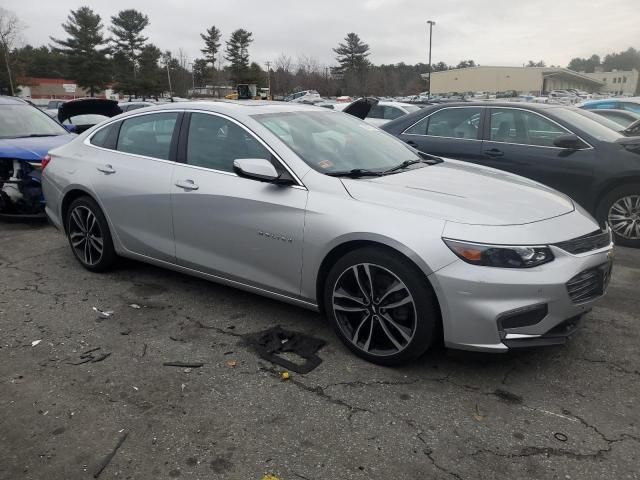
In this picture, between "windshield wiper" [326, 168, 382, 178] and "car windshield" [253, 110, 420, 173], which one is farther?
"car windshield" [253, 110, 420, 173]

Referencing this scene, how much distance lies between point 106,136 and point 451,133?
4.06 m

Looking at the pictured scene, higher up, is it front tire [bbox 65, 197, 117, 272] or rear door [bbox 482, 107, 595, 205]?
rear door [bbox 482, 107, 595, 205]

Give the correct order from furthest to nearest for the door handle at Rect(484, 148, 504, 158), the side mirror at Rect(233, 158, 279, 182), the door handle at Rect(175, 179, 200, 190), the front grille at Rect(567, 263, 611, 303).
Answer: the door handle at Rect(484, 148, 504, 158), the door handle at Rect(175, 179, 200, 190), the side mirror at Rect(233, 158, 279, 182), the front grille at Rect(567, 263, 611, 303)

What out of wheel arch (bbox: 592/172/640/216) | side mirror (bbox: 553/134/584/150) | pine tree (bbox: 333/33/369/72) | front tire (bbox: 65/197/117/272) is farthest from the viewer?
pine tree (bbox: 333/33/369/72)

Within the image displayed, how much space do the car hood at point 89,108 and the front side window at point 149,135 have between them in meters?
3.38

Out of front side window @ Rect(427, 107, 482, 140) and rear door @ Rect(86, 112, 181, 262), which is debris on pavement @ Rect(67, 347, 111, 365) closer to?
rear door @ Rect(86, 112, 181, 262)

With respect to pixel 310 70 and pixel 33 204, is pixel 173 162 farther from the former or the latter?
pixel 310 70

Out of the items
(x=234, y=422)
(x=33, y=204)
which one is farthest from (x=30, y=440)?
(x=33, y=204)

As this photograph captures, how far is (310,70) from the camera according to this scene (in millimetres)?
81750

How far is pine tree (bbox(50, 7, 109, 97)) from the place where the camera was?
6072cm

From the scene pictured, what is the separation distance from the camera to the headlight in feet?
9.37

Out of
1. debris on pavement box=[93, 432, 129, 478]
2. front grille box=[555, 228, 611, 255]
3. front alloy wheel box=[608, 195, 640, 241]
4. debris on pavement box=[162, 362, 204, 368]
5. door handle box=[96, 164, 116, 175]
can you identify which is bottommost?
debris on pavement box=[93, 432, 129, 478]

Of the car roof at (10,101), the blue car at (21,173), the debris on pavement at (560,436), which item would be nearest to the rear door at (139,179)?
the blue car at (21,173)

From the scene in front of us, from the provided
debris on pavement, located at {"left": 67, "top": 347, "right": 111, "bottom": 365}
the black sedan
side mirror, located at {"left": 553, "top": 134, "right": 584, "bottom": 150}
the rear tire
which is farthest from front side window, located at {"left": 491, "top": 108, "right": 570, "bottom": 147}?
debris on pavement, located at {"left": 67, "top": 347, "right": 111, "bottom": 365}
